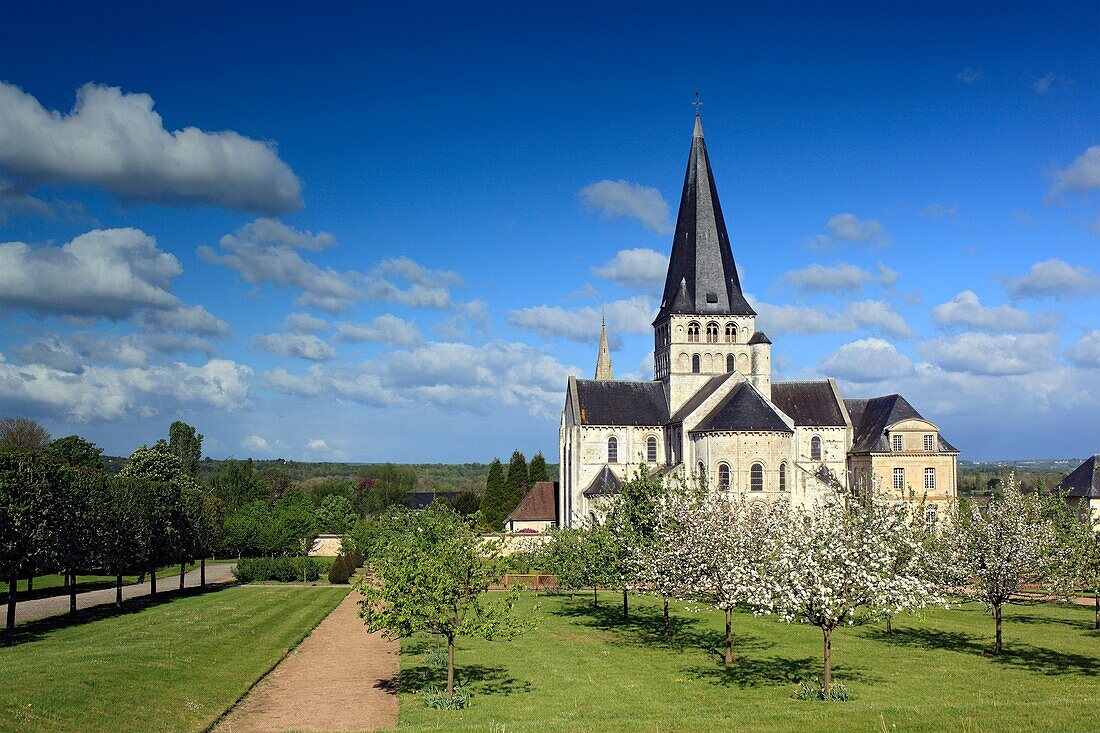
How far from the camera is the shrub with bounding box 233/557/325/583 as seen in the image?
65.4 m

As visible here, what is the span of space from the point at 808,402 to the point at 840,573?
54091 millimetres

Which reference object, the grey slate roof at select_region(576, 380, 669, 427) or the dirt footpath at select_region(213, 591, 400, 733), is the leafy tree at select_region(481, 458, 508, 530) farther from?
the dirt footpath at select_region(213, 591, 400, 733)

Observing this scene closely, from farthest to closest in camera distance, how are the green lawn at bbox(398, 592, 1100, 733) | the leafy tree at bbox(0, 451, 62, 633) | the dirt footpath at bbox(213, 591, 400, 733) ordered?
1. the leafy tree at bbox(0, 451, 62, 633)
2. the dirt footpath at bbox(213, 591, 400, 733)
3. the green lawn at bbox(398, 592, 1100, 733)

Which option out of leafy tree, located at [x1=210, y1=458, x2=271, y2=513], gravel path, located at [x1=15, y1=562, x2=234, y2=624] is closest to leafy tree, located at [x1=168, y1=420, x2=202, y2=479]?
leafy tree, located at [x1=210, y1=458, x2=271, y2=513]

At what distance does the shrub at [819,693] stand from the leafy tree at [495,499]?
72.0 metres

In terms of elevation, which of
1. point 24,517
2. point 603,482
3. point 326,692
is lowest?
point 326,692

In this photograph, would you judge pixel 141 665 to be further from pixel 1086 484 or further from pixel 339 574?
pixel 1086 484

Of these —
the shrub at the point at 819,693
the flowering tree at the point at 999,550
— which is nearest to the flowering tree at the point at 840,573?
the shrub at the point at 819,693

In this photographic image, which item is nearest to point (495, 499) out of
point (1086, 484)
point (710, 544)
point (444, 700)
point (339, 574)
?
point (339, 574)

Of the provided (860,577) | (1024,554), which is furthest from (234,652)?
(1024,554)

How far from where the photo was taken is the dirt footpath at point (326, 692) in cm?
2192

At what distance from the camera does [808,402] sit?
7419cm

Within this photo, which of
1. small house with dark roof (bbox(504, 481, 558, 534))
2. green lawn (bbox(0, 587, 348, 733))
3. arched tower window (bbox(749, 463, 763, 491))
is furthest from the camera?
small house with dark roof (bbox(504, 481, 558, 534))

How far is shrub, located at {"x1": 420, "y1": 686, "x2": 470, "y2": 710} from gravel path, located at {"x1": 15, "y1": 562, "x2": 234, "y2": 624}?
86.6 feet
